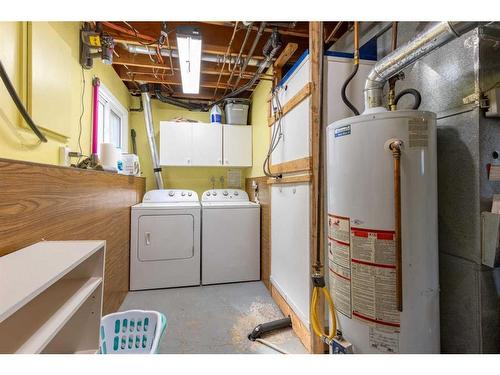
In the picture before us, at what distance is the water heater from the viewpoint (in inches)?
42.0

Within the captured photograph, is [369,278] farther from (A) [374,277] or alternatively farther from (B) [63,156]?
(B) [63,156]

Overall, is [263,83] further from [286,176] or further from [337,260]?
[337,260]

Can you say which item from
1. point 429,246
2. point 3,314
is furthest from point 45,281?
point 429,246

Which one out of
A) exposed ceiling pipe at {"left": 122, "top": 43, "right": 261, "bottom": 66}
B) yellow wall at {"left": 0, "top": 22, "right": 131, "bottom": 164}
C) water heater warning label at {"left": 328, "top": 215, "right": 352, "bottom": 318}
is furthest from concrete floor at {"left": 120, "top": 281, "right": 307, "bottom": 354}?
exposed ceiling pipe at {"left": 122, "top": 43, "right": 261, "bottom": 66}

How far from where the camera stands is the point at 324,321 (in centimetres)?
156

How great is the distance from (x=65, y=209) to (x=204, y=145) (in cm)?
242

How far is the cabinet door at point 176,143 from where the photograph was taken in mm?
3416

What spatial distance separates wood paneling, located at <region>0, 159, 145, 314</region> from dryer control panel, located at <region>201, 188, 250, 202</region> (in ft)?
3.99

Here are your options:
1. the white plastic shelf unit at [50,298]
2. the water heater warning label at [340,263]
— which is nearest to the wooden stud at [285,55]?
the water heater warning label at [340,263]

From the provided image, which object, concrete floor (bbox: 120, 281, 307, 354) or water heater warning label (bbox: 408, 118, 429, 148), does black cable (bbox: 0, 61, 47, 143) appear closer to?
concrete floor (bbox: 120, 281, 307, 354)

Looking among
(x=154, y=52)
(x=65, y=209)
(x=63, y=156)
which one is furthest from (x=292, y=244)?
(x=154, y=52)

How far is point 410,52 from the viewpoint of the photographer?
111 centimetres
